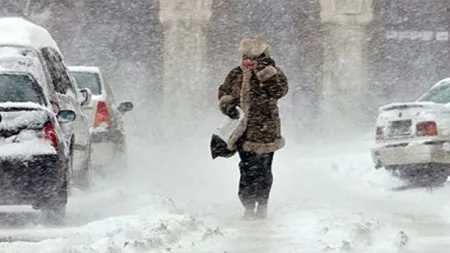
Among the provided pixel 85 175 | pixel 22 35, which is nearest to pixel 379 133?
pixel 85 175

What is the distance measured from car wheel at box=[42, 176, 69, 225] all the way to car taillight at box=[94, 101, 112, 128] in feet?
14.1

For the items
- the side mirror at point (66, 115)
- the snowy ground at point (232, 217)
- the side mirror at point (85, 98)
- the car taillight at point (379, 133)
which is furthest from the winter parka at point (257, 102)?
the car taillight at point (379, 133)

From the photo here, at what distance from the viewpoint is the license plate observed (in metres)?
15.3

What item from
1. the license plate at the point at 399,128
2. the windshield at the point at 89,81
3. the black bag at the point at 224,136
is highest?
the black bag at the point at 224,136

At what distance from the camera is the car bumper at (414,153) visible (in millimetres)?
14969

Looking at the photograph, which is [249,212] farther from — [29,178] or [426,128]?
[426,128]

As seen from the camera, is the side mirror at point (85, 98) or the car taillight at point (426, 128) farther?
the car taillight at point (426, 128)

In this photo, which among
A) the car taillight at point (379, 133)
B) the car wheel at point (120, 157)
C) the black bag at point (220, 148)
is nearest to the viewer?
the black bag at point (220, 148)

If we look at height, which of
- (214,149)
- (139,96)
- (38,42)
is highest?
(38,42)

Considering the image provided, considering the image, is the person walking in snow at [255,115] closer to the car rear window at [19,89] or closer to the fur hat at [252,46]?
the fur hat at [252,46]

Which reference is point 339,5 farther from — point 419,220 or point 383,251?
point 383,251

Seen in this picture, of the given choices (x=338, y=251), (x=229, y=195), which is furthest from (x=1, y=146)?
(x=229, y=195)

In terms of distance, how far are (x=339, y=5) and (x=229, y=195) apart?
12516mm

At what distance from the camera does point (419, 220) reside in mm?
11766
